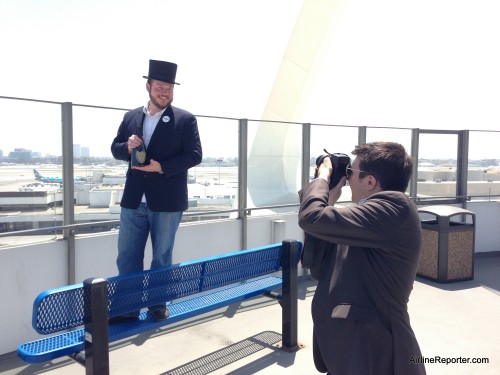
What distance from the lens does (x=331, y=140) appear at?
604cm

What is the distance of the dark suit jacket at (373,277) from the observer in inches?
63.6

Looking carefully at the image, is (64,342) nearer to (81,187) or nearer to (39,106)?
(81,187)

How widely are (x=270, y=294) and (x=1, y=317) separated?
84.0 inches

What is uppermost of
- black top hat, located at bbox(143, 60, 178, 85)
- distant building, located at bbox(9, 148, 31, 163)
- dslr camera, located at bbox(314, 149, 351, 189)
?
black top hat, located at bbox(143, 60, 178, 85)

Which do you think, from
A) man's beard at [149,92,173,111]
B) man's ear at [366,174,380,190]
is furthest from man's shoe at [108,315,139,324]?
man's ear at [366,174,380,190]

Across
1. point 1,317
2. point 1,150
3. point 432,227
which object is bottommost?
point 1,317

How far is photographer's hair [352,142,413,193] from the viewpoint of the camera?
1.74 metres

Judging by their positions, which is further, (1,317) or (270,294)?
(270,294)

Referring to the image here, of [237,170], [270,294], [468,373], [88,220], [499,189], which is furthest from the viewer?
[499,189]

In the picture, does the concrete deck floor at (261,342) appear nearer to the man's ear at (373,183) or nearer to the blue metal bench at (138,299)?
the blue metal bench at (138,299)

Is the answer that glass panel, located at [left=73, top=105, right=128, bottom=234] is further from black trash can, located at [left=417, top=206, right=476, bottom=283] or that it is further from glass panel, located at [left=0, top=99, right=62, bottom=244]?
black trash can, located at [left=417, top=206, right=476, bottom=283]

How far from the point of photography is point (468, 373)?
10.9 ft

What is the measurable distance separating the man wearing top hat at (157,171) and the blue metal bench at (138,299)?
20 centimetres

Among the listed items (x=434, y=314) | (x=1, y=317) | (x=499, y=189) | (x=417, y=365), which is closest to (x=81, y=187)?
(x=1, y=317)
